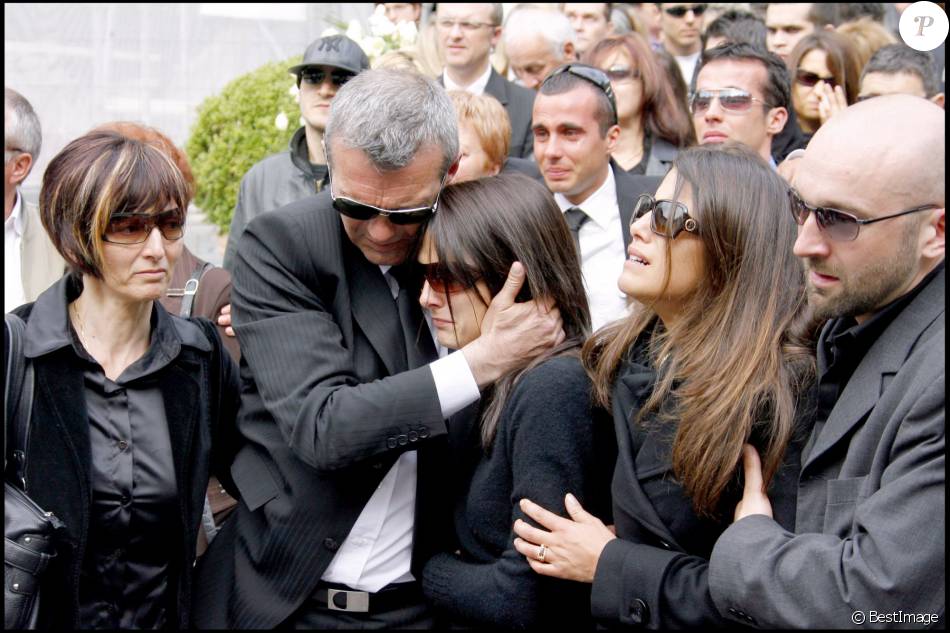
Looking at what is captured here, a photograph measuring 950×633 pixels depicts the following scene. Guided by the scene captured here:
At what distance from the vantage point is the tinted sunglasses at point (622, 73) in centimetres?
595

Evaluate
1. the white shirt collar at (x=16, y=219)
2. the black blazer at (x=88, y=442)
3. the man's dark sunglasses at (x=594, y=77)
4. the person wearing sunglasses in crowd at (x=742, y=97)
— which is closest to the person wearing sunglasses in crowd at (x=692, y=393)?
the black blazer at (x=88, y=442)

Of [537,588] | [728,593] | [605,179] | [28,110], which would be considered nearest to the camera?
[728,593]

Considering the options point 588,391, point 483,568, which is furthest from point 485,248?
point 483,568

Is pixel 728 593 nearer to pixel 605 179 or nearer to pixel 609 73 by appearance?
pixel 605 179

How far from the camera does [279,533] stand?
126 inches

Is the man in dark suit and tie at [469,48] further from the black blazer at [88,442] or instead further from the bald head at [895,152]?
the bald head at [895,152]

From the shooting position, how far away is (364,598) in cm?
321

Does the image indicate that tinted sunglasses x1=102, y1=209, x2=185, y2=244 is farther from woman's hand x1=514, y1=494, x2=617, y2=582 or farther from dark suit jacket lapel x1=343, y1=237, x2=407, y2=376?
woman's hand x1=514, y1=494, x2=617, y2=582

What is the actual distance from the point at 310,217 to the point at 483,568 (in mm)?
1140

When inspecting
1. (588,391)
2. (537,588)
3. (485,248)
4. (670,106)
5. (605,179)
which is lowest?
(537,588)

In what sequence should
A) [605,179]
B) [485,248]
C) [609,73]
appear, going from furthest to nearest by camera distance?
[609,73]
[605,179]
[485,248]

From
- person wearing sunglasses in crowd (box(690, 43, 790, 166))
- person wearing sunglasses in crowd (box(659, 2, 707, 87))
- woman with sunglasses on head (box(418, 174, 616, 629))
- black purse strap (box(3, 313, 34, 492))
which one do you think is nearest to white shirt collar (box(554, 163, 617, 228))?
person wearing sunglasses in crowd (box(690, 43, 790, 166))

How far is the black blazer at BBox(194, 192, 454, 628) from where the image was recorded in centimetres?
305

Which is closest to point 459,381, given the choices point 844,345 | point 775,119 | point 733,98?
point 844,345
